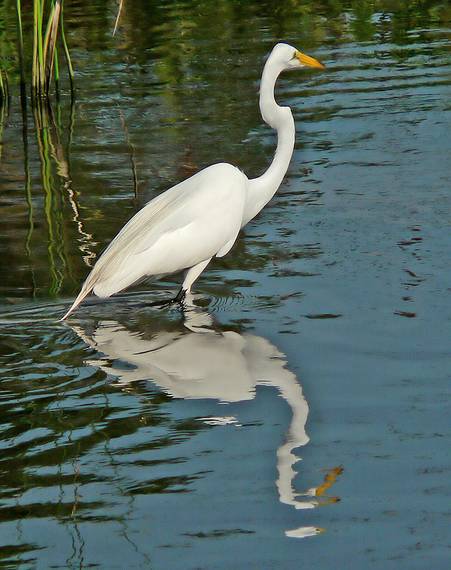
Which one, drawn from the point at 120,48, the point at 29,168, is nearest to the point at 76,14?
the point at 120,48

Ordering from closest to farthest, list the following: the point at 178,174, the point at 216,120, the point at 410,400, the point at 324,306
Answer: the point at 410,400 → the point at 324,306 → the point at 178,174 → the point at 216,120

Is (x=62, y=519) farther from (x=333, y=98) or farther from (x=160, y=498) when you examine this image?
(x=333, y=98)

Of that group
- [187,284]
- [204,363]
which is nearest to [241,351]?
[204,363]

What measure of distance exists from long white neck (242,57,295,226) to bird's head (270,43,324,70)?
15 centimetres

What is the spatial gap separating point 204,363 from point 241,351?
0.22 m

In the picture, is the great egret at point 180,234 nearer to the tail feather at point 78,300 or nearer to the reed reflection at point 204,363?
the tail feather at point 78,300

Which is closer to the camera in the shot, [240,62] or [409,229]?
[409,229]

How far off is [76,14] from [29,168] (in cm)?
724

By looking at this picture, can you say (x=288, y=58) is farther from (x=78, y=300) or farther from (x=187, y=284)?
(x=78, y=300)

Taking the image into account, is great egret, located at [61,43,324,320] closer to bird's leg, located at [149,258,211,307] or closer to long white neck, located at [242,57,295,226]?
bird's leg, located at [149,258,211,307]

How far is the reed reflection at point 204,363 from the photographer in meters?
4.98

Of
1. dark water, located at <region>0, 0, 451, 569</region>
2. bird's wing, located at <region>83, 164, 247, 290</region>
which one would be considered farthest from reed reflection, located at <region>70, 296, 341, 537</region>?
bird's wing, located at <region>83, 164, 247, 290</region>

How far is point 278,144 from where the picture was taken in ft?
23.1

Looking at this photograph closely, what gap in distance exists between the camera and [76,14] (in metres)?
16.5
